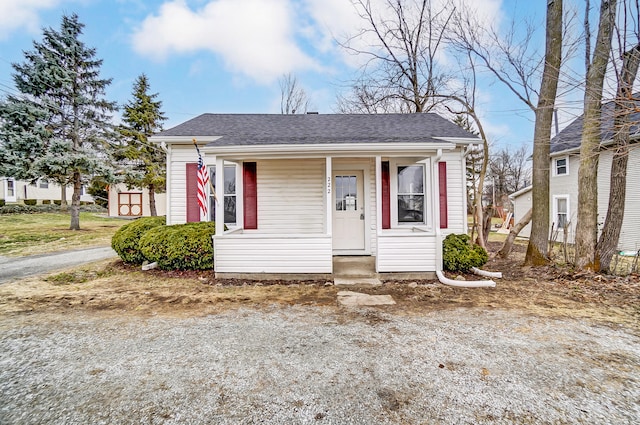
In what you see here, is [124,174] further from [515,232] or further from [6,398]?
[515,232]

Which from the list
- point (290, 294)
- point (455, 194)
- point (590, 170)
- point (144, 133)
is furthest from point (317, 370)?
point (144, 133)

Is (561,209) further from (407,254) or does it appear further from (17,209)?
(17,209)

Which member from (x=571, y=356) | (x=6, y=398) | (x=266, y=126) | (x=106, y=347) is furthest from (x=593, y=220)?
(x=6, y=398)

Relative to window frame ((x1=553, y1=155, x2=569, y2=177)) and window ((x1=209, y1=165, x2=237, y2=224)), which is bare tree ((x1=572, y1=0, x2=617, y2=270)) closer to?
window ((x1=209, y1=165, x2=237, y2=224))

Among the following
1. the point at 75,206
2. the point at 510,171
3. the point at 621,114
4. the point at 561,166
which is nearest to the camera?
the point at 621,114

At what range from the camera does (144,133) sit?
18.2 meters

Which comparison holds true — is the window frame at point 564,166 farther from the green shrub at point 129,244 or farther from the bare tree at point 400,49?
the green shrub at point 129,244

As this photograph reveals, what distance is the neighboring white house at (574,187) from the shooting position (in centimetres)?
966

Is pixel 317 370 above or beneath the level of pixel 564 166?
beneath

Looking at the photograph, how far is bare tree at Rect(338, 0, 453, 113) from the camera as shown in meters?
12.0

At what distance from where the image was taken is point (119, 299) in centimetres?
466

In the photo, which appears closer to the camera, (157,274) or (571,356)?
(571,356)

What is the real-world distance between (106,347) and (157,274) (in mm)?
3147

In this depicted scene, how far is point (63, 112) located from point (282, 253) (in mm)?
14981
